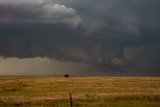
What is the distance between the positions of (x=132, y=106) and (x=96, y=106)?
3.70m

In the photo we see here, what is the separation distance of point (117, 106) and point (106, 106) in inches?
48.8

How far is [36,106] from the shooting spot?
32.6 metres

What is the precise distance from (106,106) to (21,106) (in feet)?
27.8

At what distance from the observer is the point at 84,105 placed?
110 feet

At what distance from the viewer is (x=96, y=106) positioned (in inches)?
1288

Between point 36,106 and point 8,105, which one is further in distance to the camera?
point 8,105

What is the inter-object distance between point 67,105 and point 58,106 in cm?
142

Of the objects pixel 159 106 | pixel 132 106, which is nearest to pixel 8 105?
pixel 132 106

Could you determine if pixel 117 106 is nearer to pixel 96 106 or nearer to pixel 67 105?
pixel 96 106

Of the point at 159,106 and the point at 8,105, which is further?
the point at 8,105

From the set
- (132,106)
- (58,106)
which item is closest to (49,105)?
(58,106)

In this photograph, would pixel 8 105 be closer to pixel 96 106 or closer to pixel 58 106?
pixel 58 106

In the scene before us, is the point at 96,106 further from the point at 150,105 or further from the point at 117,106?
the point at 150,105

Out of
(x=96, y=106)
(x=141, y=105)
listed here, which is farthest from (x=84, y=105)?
(x=141, y=105)
